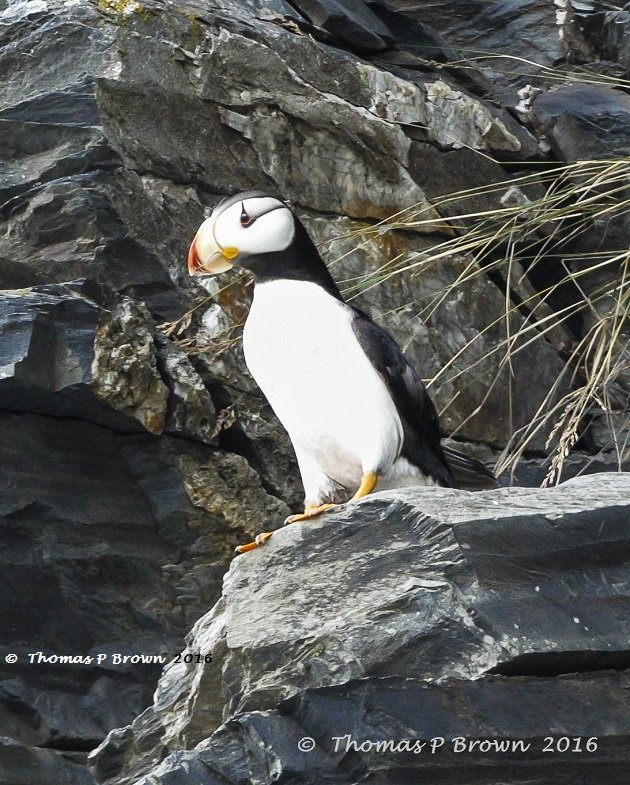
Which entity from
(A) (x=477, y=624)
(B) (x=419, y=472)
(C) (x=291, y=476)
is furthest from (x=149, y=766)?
(C) (x=291, y=476)

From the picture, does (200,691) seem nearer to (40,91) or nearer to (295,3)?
(40,91)

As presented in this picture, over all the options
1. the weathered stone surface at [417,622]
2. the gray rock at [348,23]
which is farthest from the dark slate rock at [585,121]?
the weathered stone surface at [417,622]

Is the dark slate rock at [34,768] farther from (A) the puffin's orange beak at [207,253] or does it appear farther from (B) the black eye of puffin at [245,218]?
A: (B) the black eye of puffin at [245,218]

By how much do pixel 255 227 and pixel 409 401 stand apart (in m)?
0.78

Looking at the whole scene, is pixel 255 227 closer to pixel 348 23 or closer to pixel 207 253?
pixel 207 253

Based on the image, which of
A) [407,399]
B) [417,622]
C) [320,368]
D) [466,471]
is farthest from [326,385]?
[417,622]

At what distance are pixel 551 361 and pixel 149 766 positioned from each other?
344cm

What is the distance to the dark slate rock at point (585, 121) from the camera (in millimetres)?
6930

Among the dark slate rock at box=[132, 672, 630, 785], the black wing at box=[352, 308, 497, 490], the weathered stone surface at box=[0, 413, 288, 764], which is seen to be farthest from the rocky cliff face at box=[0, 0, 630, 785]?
the dark slate rock at box=[132, 672, 630, 785]

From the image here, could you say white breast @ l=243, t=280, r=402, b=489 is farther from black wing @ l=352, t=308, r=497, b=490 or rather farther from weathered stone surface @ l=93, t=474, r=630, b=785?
weathered stone surface @ l=93, t=474, r=630, b=785

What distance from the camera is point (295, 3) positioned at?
22.5ft

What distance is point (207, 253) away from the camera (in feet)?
15.0

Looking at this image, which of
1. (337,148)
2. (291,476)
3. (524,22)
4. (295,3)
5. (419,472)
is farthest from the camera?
(524,22)

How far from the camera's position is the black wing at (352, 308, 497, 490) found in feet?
14.6
